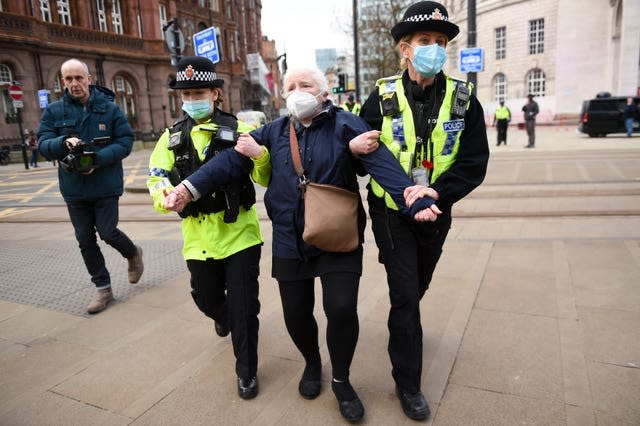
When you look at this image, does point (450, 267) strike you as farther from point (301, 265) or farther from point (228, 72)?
point (228, 72)

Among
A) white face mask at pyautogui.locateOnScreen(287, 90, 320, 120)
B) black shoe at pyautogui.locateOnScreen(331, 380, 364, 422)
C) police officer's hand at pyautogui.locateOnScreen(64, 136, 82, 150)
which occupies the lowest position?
black shoe at pyautogui.locateOnScreen(331, 380, 364, 422)

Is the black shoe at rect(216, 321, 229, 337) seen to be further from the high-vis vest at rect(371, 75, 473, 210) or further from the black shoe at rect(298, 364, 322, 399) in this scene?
the high-vis vest at rect(371, 75, 473, 210)

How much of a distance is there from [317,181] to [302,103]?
16.4 inches

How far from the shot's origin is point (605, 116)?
69.1ft

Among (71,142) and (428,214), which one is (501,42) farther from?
(428,214)

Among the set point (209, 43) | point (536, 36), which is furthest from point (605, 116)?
point (536, 36)

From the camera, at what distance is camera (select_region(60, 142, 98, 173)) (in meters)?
4.12

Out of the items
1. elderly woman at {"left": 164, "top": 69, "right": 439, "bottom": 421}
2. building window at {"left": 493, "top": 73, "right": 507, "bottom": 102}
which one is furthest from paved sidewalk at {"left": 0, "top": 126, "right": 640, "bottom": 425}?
building window at {"left": 493, "top": 73, "right": 507, "bottom": 102}

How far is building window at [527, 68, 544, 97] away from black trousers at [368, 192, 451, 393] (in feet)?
143

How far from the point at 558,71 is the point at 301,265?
42.9 meters

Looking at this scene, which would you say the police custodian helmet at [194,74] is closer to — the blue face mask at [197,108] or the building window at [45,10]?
the blue face mask at [197,108]

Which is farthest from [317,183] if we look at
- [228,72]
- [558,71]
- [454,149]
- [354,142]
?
[228,72]

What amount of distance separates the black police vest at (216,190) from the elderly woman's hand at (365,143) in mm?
797

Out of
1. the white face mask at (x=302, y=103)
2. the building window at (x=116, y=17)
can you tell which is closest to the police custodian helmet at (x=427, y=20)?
the white face mask at (x=302, y=103)
